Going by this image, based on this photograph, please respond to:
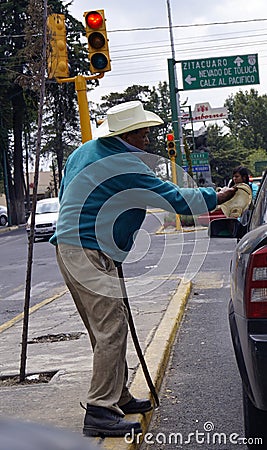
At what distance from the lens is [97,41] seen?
32.2 feet

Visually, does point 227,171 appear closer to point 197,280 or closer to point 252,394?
point 197,280

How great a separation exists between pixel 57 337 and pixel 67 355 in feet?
3.82

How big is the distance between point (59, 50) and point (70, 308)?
3.22 metres

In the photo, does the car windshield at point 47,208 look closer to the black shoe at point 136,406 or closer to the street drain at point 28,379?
the street drain at point 28,379

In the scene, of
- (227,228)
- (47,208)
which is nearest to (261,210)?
(227,228)

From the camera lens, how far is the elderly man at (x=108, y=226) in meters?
4.48

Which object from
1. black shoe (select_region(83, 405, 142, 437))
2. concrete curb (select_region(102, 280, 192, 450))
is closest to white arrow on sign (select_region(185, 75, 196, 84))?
concrete curb (select_region(102, 280, 192, 450))

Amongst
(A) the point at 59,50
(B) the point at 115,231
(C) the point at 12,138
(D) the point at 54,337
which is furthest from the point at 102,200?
(C) the point at 12,138

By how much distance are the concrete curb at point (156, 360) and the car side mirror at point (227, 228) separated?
1.19 m

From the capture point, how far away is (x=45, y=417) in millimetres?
4797

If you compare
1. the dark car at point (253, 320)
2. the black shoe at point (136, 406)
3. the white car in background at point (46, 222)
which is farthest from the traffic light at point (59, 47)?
the white car in background at point (46, 222)

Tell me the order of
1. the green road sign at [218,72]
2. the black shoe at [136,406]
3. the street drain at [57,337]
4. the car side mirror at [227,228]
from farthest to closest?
the green road sign at [218,72] < the street drain at [57,337] < the car side mirror at [227,228] < the black shoe at [136,406]

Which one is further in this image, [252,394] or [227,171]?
[227,171]

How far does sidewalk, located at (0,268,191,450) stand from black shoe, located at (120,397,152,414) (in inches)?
2.7
